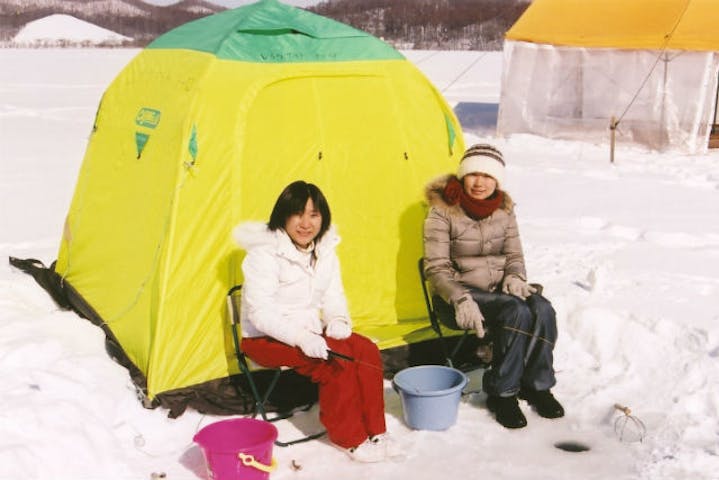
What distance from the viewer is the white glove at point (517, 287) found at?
177 inches

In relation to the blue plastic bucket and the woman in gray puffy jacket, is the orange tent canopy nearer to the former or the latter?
the woman in gray puffy jacket

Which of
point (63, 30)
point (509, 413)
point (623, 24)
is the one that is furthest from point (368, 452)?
point (63, 30)

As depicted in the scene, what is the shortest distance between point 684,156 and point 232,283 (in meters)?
10.1

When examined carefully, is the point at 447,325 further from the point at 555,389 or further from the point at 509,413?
the point at 555,389

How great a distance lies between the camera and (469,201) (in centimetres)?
458

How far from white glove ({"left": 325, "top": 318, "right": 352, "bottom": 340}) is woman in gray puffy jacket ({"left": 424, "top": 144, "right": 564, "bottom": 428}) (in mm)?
615

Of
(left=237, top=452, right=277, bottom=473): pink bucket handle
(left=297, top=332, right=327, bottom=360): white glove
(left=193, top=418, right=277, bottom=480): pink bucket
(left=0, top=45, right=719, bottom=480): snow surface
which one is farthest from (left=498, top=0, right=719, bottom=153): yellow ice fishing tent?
(left=237, top=452, right=277, bottom=473): pink bucket handle

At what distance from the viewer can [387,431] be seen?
14.2ft

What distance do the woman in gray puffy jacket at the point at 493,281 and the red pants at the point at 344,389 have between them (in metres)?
0.65

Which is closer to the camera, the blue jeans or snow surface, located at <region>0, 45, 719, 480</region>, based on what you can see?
snow surface, located at <region>0, 45, 719, 480</region>

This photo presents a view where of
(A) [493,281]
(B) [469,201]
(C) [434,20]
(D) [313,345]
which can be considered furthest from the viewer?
(C) [434,20]

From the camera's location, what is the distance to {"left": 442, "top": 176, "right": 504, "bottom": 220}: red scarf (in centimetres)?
458

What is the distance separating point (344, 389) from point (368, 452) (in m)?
0.33

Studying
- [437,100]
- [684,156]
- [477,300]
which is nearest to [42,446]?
[477,300]
